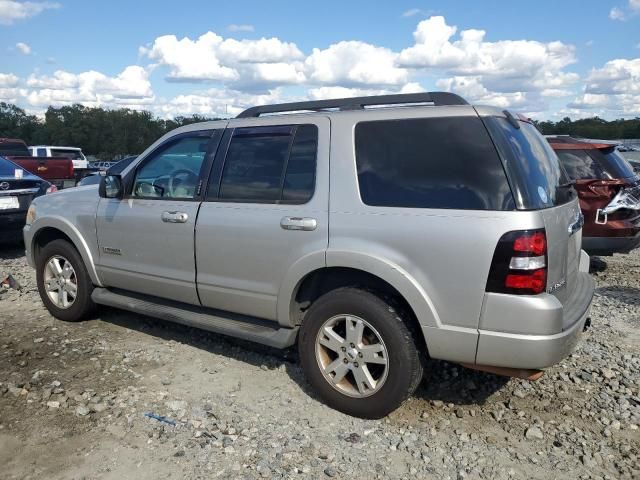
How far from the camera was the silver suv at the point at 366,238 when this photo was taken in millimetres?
3047

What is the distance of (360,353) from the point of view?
3471 millimetres

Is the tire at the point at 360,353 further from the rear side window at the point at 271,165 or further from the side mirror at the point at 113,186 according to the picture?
the side mirror at the point at 113,186

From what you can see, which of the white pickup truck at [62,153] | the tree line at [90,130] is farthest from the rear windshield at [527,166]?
the tree line at [90,130]

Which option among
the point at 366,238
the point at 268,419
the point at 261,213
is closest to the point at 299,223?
the point at 261,213

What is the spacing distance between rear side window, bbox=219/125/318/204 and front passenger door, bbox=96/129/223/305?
0.82ft

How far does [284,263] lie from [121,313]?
2677 millimetres

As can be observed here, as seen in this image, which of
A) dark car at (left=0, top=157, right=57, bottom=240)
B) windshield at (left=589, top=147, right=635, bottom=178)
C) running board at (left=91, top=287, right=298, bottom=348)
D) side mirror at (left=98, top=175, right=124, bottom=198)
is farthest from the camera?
dark car at (left=0, top=157, right=57, bottom=240)

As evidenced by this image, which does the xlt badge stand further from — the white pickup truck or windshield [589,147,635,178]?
the white pickup truck

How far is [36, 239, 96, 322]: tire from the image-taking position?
5148mm

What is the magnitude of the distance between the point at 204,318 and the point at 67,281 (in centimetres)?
182

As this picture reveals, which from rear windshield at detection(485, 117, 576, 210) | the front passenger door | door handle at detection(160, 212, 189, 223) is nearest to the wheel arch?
the front passenger door

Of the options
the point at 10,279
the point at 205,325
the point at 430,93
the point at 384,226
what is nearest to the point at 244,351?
the point at 205,325

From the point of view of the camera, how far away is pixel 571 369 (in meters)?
4.25

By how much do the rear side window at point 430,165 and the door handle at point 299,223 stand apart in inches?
14.8
